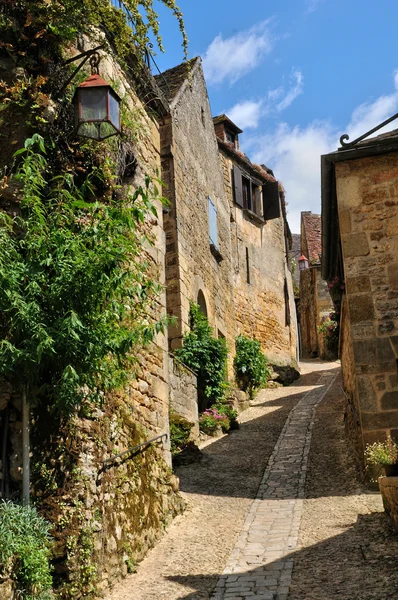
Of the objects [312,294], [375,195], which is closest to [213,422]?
[375,195]

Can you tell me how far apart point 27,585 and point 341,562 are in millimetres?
2559

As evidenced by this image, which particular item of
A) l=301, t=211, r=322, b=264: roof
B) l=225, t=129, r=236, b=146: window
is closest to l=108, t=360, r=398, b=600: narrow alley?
l=225, t=129, r=236, b=146: window

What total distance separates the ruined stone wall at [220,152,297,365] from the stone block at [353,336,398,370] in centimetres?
971

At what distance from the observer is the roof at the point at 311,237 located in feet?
89.2

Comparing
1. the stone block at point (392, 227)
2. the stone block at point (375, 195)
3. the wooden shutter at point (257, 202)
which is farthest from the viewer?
the wooden shutter at point (257, 202)

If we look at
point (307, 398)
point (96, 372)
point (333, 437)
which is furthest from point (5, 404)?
point (307, 398)

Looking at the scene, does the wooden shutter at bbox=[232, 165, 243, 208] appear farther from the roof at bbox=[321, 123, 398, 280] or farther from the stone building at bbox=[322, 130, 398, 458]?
the stone building at bbox=[322, 130, 398, 458]

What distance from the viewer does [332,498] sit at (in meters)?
7.50

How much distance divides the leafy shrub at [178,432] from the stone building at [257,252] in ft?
26.0

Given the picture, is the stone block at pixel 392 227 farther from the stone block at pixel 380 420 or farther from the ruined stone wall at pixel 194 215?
the ruined stone wall at pixel 194 215

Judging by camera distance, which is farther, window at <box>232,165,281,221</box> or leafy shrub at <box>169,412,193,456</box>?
window at <box>232,165,281,221</box>

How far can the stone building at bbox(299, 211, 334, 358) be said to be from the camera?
83.8 feet

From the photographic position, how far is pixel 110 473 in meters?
5.28

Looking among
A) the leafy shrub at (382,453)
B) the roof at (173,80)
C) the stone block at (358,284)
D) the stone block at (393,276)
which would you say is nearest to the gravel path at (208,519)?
the leafy shrub at (382,453)
